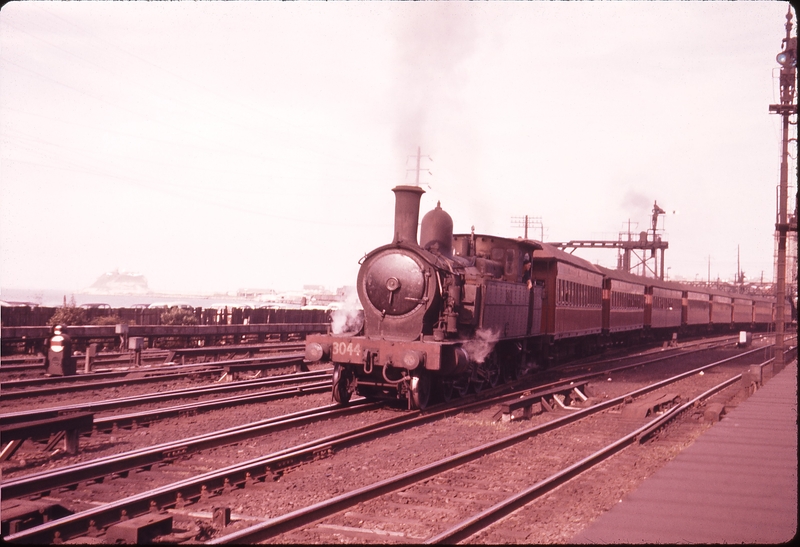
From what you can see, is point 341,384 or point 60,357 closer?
point 341,384

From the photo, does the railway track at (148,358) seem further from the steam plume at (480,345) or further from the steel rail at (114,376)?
the steam plume at (480,345)

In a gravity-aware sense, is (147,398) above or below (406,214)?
below

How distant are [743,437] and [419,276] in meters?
5.35

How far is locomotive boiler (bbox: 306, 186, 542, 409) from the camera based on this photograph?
11328 millimetres

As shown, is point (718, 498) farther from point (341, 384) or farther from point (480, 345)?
point (341, 384)

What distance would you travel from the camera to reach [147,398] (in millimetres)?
11875

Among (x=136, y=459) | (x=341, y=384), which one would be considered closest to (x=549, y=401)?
(x=341, y=384)

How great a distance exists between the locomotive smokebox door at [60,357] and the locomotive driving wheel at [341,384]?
6.86 meters

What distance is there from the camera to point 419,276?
11.6m

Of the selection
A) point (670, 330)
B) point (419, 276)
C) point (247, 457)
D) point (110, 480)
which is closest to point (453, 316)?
point (419, 276)

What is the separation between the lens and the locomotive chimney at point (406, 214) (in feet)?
39.0

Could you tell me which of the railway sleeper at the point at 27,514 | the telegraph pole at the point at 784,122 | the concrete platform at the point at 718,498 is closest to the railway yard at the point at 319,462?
the railway sleeper at the point at 27,514

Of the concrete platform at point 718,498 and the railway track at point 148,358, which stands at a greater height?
the concrete platform at point 718,498

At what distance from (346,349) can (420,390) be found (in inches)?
55.4
